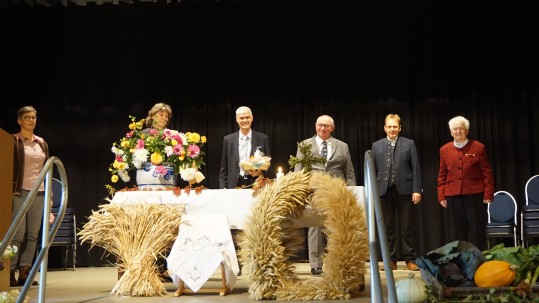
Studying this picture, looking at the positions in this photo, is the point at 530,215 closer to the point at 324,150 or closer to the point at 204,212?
the point at 324,150

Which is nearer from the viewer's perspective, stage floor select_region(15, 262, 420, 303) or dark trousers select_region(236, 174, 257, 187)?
stage floor select_region(15, 262, 420, 303)

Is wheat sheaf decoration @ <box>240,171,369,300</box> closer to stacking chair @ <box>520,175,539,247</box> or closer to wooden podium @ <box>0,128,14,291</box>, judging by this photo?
wooden podium @ <box>0,128,14,291</box>

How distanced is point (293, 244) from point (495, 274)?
145 centimetres

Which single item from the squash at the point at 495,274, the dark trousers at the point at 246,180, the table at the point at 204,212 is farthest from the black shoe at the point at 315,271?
the squash at the point at 495,274

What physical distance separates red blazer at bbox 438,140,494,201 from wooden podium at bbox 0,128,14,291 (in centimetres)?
393

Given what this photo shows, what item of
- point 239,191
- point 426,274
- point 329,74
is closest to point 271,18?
point 329,74

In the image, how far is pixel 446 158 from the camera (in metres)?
6.95

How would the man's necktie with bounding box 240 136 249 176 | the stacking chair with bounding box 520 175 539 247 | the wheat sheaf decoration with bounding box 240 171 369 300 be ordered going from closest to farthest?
1. the wheat sheaf decoration with bounding box 240 171 369 300
2. the man's necktie with bounding box 240 136 249 176
3. the stacking chair with bounding box 520 175 539 247

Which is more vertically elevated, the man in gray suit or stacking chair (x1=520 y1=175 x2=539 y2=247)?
the man in gray suit

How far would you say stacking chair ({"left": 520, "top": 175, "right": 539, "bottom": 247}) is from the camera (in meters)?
8.14

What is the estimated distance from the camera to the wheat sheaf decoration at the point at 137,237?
16.6 ft

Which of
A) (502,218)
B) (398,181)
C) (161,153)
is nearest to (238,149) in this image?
(161,153)

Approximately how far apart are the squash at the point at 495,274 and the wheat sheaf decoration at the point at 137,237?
7.29 feet

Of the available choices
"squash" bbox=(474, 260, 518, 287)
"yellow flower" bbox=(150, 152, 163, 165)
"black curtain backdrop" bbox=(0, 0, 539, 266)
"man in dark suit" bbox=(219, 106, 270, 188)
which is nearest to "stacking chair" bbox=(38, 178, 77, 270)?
"black curtain backdrop" bbox=(0, 0, 539, 266)
